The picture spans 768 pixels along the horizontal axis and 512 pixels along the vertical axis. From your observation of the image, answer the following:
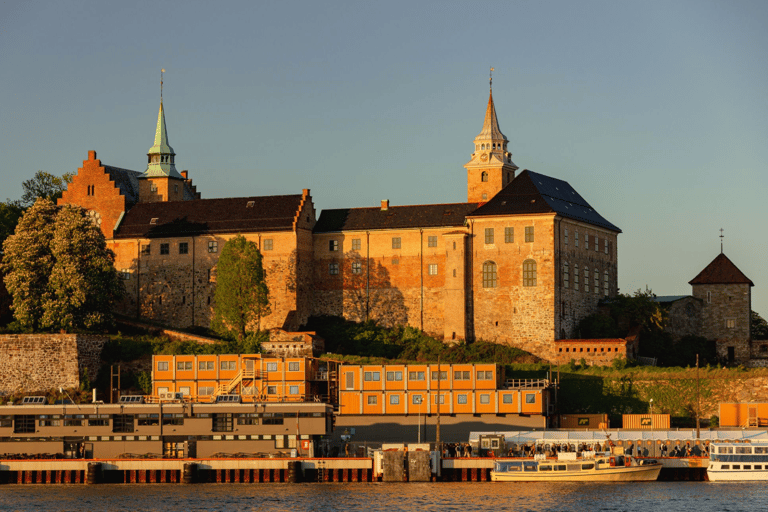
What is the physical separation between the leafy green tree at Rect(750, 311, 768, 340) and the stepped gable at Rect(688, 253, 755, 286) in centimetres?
979

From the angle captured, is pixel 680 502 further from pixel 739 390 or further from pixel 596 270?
pixel 596 270

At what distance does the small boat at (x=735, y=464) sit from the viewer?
90250mm

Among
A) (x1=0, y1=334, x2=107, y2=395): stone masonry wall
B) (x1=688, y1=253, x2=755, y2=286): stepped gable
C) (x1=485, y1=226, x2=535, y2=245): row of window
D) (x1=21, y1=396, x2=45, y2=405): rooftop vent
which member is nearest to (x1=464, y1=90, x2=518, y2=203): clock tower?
(x1=485, y1=226, x2=535, y2=245): row of window

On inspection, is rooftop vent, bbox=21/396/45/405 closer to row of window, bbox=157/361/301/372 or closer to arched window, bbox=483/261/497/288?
row of window, bbox=157/361/301/372

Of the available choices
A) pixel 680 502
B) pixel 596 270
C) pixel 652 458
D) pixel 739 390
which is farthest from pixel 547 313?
pixel 680 502

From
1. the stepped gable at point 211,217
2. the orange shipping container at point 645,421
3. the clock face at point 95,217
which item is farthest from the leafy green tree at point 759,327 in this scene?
the clock face at point 95,217

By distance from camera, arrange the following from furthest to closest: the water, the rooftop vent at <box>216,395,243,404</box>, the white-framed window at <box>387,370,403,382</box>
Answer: the white-framed window at <box>387,370,403,382</box>, the rooftop vent at <box>216,395,243,404</box>, the water

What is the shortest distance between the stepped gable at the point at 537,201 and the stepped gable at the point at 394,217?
2.91 m

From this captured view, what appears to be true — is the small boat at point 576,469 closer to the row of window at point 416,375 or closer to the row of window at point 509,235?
the row of window at point 416,375

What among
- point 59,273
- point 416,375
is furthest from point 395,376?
point 59,273

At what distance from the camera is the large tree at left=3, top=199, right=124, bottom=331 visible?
112875 mm

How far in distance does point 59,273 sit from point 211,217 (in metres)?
17.0

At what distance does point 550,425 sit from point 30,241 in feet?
133

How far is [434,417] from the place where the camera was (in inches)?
4033
